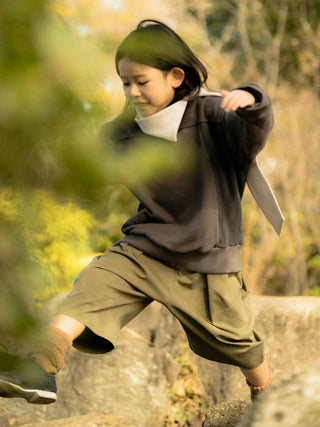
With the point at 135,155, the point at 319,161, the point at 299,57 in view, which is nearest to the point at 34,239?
the point at 135,155

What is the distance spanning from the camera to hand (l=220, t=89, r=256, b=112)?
2.09 meters

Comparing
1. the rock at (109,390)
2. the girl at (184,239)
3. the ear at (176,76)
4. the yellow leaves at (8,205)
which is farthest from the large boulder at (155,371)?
the yellow leaves at (8,205)

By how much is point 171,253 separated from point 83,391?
4.40 ft

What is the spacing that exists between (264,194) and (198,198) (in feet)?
0.86

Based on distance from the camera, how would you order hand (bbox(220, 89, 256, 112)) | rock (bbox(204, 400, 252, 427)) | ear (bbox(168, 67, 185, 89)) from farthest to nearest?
rock (bbox(204, 400, 252, 427)), ear (bbox(168, 67, 185, 89)), hand (bbox(220, 89, 256, 112))

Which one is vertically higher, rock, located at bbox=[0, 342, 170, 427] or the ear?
the ear

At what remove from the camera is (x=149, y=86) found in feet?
7.95

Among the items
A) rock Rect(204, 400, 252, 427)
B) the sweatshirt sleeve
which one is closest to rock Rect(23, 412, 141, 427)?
rock Rect(204, 400, 252, 427)

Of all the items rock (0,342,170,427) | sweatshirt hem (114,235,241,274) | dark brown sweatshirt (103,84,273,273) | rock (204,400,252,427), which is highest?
dark brown sweatshirt (103,84,273,273)

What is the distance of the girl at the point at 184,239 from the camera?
2.41 m

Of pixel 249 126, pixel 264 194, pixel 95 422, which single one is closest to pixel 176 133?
pixel 249 126

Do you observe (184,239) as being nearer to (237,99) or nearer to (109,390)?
(237,99)

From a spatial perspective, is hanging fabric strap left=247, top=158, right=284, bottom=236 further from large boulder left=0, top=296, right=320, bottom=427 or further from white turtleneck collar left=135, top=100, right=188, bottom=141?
large boulder left=0, top=296, right=320, bottom=427

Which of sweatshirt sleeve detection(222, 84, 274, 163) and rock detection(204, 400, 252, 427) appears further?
rock detection(204, 400, 252, 427)
